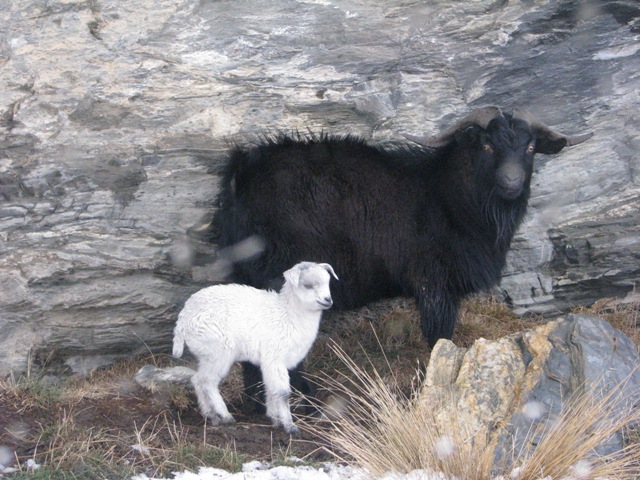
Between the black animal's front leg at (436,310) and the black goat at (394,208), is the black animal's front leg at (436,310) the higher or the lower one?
the lower one

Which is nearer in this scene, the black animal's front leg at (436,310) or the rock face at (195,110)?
the rock face at (195,110)

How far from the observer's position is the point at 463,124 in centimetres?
714

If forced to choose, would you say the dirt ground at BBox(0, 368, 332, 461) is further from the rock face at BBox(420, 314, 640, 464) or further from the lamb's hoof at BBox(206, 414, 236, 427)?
the rock face at BBox(420, 314, 640, 464)

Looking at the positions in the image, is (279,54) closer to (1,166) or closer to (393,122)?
(393,122)

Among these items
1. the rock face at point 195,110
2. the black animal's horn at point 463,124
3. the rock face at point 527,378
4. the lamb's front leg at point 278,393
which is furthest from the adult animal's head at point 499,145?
the lamb's front leg at point 278,393

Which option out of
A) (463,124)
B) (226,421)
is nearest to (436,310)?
(463,124)

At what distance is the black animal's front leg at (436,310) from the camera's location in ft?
23.5

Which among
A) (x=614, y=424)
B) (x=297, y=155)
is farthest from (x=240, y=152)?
(x=614, y=424)

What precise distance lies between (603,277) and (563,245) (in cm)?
48

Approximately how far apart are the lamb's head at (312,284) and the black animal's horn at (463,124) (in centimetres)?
173

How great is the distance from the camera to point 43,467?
531cm

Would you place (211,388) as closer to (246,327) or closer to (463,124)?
(246,327)

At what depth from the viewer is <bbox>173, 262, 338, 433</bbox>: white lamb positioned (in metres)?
5.96

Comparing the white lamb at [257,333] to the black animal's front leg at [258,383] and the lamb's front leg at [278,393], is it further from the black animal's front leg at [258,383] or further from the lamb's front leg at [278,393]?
the black animal's front leg at [258,383]
